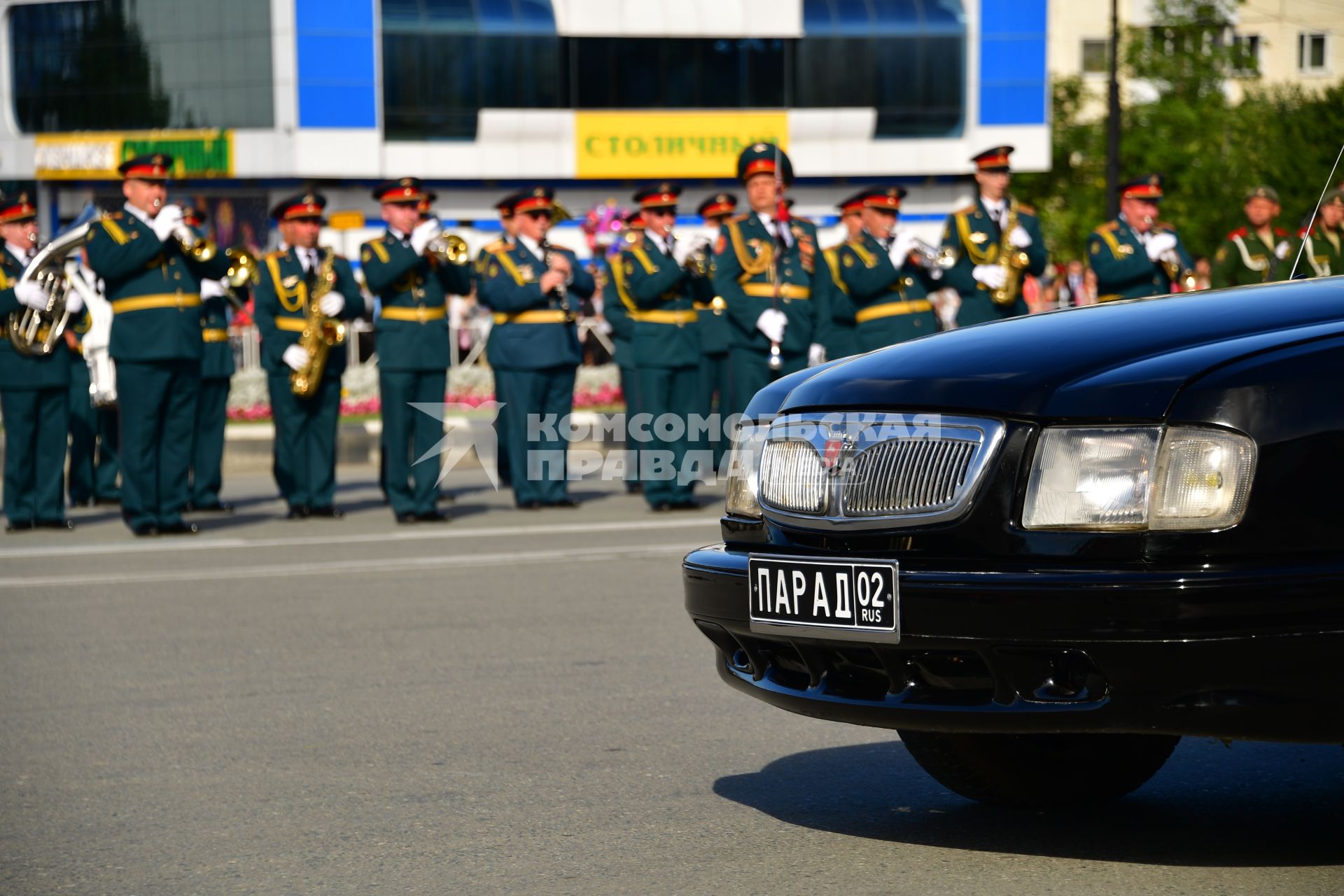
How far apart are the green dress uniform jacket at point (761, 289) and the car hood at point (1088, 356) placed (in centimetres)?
805

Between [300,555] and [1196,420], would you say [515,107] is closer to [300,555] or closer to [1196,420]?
[300,555]

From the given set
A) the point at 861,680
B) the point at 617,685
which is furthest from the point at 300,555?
the point at 861,680

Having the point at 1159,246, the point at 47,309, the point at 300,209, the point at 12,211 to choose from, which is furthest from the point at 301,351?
the point at 1159,246

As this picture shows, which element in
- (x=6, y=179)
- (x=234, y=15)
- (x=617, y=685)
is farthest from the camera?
(x=6, y=179)

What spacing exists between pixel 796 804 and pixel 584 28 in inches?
1616

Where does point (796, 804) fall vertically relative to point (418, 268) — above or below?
below

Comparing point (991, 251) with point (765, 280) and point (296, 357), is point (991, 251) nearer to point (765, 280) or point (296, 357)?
point (765, 280)

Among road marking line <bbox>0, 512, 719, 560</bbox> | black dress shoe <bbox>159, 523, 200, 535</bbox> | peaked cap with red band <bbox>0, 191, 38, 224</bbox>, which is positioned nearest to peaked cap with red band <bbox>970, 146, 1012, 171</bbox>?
road marking line <bbox>0, 512, 719, 560</bbox>

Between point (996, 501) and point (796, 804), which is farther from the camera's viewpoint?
point (796, 804)

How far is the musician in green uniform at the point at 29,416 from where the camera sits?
41.7 ft

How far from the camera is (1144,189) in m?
13.4

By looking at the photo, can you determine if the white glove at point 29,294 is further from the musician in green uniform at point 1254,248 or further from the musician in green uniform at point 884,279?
the musician in green uniform at point 1254,248

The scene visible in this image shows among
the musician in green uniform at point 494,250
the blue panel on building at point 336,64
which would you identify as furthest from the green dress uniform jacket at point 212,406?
the blue panel on building at point 336,64

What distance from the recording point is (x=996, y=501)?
3.95 metres
